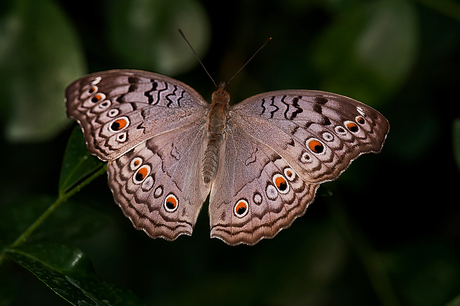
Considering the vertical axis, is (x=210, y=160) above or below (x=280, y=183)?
below

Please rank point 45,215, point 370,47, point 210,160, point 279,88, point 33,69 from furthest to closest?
point 279,88
point 370,47
point 33,69
point 210,160
point 45,215

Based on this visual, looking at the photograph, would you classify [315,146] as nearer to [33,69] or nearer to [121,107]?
[121,107]

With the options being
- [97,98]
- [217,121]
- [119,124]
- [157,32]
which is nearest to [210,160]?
[217,121]

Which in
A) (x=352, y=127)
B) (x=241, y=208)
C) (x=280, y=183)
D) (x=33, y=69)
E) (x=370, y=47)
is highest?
(x=370, y=47)

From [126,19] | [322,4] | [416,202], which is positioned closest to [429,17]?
[322,4]

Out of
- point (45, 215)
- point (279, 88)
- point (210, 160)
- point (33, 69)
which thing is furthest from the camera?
point (279, 88)

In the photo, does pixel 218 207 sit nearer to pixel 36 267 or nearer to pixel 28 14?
pixel 36 267
